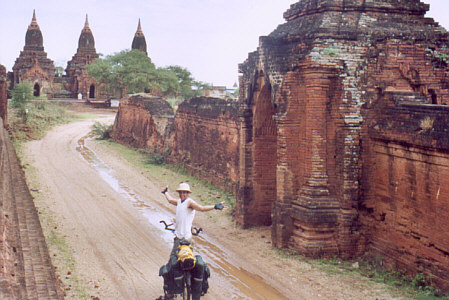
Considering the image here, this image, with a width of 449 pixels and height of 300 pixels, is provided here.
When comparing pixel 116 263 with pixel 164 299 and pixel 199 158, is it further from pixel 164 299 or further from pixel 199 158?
pixel 199 158

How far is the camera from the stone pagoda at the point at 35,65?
5119 centimetres

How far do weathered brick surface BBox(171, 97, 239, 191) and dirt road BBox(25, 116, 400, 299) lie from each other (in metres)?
1.62

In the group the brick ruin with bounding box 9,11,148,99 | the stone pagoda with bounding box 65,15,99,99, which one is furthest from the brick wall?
Answer: the stone pagoda with bounding box 65,15,99,99

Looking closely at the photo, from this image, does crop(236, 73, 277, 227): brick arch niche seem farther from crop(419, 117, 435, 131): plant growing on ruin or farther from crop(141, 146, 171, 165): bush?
crop(141, 146, 171, 165): bush

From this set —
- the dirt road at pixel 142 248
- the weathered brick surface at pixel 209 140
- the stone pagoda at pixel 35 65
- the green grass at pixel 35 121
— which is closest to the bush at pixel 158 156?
the weathered brick surface at pixel 209 140

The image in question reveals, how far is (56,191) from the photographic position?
14180mm

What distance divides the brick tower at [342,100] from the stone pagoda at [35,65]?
46123 mm

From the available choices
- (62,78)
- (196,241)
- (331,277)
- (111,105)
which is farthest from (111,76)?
(331,277)

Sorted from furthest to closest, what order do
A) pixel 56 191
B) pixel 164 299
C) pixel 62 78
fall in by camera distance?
pixel 62 78, pixel 56 191, pixel 164 299

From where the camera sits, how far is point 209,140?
16.0 metres

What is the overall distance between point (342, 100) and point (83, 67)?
1892 inches

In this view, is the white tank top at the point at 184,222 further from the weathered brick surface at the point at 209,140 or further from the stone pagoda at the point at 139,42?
the stone pagoda at the point at 139,42

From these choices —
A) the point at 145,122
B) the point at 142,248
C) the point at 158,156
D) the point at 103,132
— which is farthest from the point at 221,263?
the point at 103,132

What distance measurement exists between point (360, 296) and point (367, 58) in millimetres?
3993
